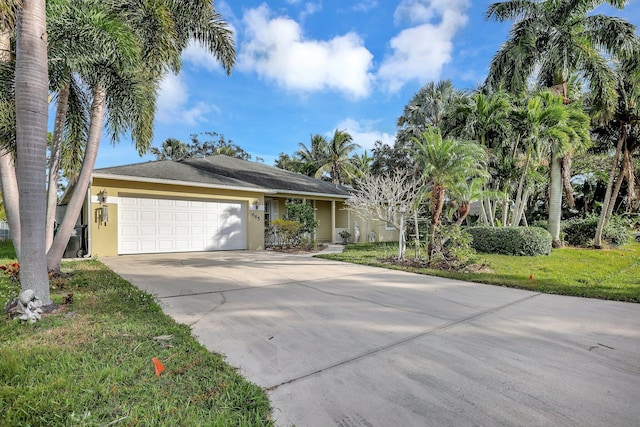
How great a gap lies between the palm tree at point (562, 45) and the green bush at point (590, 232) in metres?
5.14

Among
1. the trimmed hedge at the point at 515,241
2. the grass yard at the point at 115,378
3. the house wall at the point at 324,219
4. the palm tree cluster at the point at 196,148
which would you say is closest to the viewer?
the grass yard at the point at 115,378

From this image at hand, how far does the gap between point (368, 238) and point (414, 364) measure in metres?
14.7

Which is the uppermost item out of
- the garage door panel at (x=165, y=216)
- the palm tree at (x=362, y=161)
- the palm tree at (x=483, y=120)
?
the palm tree at (x=362, y=161)

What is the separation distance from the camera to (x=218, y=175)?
13852 millimetres

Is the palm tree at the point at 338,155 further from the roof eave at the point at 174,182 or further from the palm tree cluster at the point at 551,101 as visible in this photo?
the roof eave at the point at 174,182

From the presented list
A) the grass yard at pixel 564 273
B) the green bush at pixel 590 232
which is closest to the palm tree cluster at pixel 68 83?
the grass yard at pixel 564 273

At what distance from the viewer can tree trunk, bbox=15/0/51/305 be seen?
13.7 ft

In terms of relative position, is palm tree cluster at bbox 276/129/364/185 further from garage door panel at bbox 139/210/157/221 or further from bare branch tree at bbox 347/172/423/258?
garage door panel at bbox 139/210/157/221

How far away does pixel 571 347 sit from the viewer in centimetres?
332

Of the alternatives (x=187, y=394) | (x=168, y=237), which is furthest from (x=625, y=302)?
(x=168, y=237)

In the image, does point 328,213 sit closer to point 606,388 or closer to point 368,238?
point 368,238

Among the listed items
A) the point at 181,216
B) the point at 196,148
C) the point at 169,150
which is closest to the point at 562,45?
the point at 181,216

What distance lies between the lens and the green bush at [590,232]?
13.8 meters

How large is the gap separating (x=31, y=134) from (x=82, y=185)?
9.76 feet
